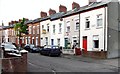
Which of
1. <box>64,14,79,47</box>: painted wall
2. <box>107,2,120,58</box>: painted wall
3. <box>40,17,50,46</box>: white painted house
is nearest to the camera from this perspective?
<box>107,2,120,58</box>: painted wall

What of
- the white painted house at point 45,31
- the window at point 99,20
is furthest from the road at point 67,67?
the white painted house at point 45,31

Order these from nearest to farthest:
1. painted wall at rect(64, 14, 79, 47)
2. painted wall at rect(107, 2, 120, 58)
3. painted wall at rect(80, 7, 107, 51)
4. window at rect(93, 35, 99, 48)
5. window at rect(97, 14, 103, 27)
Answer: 1. painted wall at rect(107, 2, 120, 58)
2. painted wall at rect(80, 7, 107, 51)
3. window at rect(97, 14, 103, 27)
4. window at rect(93, 35, 99, 48)
5. painted wall at rect(64, 14, 79, 47)

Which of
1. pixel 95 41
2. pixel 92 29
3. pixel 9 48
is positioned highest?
pixel 92 29

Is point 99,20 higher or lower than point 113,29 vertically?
higher

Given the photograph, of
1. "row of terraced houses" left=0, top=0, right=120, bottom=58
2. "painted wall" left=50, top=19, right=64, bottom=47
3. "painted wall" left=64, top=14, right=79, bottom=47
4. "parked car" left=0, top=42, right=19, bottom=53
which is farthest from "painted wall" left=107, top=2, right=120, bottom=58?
"painted wall" left=50, top=19, right=64, bottom=47

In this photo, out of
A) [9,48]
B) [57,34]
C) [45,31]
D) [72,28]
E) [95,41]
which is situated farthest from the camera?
[45,31]

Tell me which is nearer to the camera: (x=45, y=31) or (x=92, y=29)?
(x=92, y=29)

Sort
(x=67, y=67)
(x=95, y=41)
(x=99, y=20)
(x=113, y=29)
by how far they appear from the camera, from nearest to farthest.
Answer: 1. (x=67, y=67)
2. (x=113, y=29)
3. (x=99, y=20)
4. (x=95, y=41)

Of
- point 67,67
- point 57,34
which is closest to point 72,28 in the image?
point 57,34

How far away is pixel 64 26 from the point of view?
41000mm

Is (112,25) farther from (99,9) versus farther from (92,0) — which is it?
(92,0)

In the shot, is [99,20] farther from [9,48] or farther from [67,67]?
[67,67]

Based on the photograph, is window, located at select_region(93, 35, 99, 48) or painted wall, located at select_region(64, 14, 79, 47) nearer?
window, located at select_region(93, 35, 99, 48)

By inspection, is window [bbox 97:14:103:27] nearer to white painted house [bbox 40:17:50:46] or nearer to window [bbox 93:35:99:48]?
window [bbox 93:35:99:48]
